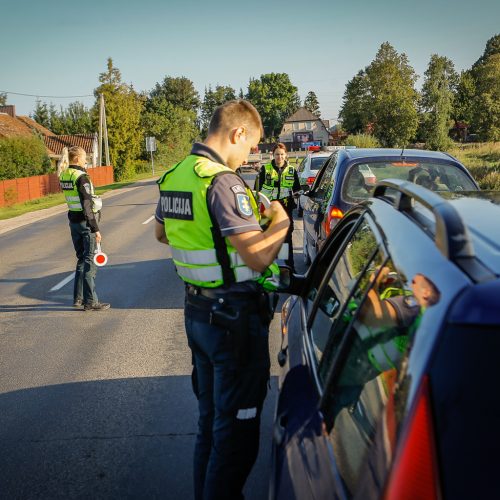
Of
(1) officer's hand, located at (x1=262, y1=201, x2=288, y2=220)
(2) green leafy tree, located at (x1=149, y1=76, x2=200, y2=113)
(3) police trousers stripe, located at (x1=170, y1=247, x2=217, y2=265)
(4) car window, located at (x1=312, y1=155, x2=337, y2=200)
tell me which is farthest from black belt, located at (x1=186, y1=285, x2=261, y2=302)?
(2) green leafy tree, located at (x1=149, y1=76, x2=200, y2=113)

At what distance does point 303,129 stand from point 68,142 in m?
77.3

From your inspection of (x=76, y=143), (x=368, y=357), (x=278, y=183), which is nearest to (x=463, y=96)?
(x=76, y=143)

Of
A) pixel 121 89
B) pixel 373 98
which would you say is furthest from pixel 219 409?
pixel 373 98

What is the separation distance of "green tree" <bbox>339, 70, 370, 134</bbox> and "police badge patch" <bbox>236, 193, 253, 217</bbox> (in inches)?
2254

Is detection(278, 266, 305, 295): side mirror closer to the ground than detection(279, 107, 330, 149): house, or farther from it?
closer to the ground

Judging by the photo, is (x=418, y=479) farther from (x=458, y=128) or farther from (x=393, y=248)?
(x=458, y=128)

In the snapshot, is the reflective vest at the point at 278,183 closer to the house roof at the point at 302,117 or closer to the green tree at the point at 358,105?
the green tree at the point at 358,105

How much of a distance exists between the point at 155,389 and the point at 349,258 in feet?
A: 9.25

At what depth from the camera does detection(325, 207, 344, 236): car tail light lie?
6.58 metres

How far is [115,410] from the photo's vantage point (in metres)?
4.51

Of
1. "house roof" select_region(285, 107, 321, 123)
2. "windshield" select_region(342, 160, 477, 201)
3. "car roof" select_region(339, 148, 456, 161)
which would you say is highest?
"house roof" select_region(285, 107, 321, 123)

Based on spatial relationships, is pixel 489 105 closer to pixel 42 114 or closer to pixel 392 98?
pixel 392 98

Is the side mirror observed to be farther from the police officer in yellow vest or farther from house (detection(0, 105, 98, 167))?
house (detection(0, 105, 98, 167))

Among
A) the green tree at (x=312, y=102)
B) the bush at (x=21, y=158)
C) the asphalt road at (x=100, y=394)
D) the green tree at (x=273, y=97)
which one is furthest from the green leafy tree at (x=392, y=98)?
the green tree at (x=312, y=102)
